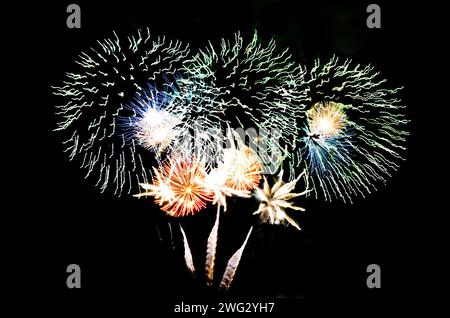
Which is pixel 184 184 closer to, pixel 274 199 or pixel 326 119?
pixel 274 199

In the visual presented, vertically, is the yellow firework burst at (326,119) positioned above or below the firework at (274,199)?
above

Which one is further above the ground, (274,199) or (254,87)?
(254,87)

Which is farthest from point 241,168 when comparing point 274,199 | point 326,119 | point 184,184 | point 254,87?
point 326,119

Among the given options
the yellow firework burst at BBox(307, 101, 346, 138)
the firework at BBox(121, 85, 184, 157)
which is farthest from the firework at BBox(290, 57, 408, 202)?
the firework at BBox(121, 85, 184, 157)

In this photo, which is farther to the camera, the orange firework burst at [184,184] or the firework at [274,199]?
the firework at [274,199]

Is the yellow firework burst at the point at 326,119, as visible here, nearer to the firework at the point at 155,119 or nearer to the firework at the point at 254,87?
the firework at the point at 254,87

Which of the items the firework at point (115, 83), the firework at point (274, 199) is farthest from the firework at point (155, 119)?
the firework at point (274, 199)

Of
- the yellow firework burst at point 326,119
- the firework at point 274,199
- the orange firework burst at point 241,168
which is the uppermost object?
the yellow firework burst at point 326,119

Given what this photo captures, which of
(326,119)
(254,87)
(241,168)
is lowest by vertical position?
(241,168)
